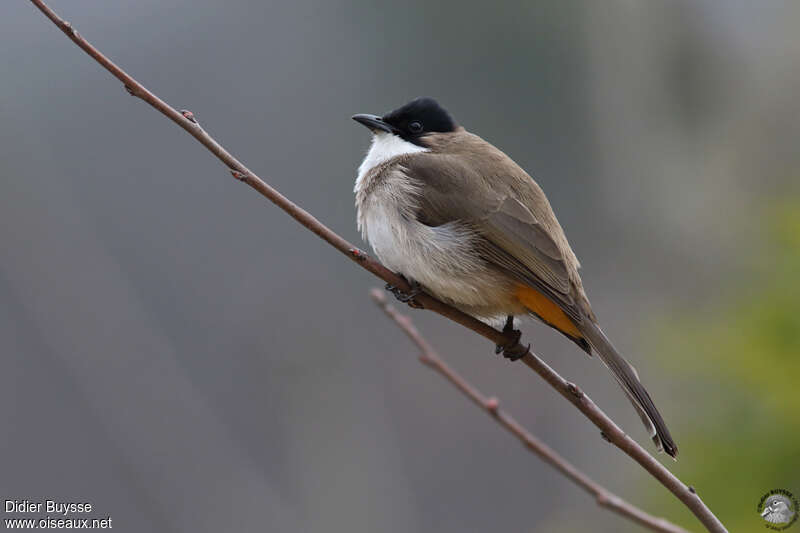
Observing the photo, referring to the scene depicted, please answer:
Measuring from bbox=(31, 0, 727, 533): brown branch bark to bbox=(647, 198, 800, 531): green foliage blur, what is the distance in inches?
61.1

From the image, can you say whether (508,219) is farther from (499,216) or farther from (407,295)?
(407,295)

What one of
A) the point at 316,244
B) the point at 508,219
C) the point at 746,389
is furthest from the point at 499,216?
the point at 316,244

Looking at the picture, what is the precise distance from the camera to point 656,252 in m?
7.72

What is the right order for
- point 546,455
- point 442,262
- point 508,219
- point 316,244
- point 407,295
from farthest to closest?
point 316,244
point 508,219
point 442,262
point 407,295
point 546,455

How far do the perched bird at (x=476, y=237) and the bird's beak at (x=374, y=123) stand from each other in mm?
159

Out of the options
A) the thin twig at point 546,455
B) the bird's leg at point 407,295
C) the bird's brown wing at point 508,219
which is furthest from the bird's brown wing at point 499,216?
the thin twig at point 546,455

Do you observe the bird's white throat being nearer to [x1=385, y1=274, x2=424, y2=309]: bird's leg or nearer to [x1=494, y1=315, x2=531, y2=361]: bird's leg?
[x1=385, y1=274, x2=424, y2=309]: bird's leg

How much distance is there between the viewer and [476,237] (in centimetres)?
351

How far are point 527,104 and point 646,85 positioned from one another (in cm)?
191

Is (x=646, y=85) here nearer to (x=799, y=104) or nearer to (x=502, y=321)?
(x=799, y=104)

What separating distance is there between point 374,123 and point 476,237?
0.77m

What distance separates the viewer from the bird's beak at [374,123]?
13.0 feet

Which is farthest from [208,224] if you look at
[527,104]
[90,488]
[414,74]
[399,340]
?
[527,104]

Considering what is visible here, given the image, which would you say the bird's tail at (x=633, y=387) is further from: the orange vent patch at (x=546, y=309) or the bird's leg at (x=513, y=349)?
the bird's leg at (x=513, y=349)
